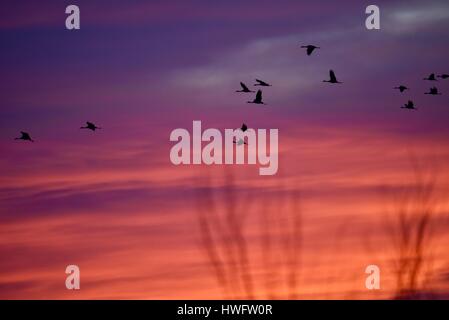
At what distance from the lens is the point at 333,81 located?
2185 inches

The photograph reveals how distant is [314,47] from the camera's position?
5275cm
